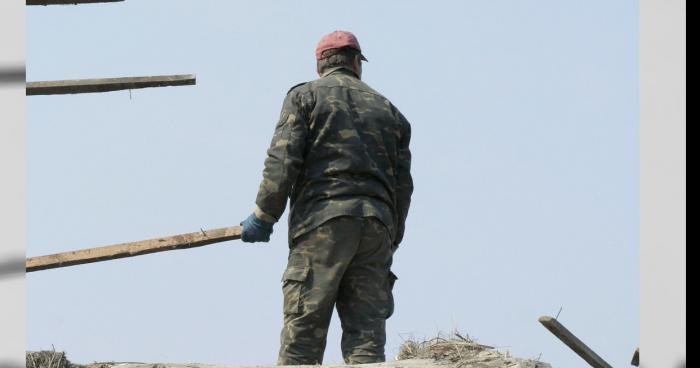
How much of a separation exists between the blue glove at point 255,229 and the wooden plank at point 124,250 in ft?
2.69

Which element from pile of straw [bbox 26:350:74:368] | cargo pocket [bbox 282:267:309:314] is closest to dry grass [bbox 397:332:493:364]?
cargo pocket [bbox 282:267:309:314]

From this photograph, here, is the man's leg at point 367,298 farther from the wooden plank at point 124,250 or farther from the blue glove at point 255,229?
the wooden plank at point 124,250

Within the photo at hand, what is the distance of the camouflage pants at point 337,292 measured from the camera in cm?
587

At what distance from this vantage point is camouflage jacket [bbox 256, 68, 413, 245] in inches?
233

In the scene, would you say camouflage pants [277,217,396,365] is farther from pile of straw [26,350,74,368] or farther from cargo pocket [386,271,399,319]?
pile of straw [26,350,74,368]

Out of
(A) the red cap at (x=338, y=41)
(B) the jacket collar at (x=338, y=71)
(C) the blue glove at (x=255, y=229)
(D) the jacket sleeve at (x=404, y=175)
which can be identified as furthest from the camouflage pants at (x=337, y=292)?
(A) the red cap at (x=338, y=41)

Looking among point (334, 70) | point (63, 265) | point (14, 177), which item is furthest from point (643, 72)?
point (63, 265)

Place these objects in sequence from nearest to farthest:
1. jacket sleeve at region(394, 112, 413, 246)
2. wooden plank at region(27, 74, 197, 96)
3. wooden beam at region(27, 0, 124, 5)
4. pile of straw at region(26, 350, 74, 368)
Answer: pile of straw at region(26, 350, 74, 368), jacket sleeve at region(394, 112, 413, 246), wooden plank at region(27, 74, 197, 96), wooden beam at region(27, 0, 124, 5)

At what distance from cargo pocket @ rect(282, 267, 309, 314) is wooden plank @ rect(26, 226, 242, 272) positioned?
1.03 m

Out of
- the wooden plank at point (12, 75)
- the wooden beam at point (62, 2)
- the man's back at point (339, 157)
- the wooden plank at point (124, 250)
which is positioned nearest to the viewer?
the wooden plank at point (12, 75)

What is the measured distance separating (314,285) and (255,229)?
0.47m

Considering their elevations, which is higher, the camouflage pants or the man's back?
the man's back

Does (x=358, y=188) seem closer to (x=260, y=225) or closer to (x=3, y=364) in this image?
(x=260, y=225)

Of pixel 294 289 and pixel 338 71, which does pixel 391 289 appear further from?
pixel 338 71
